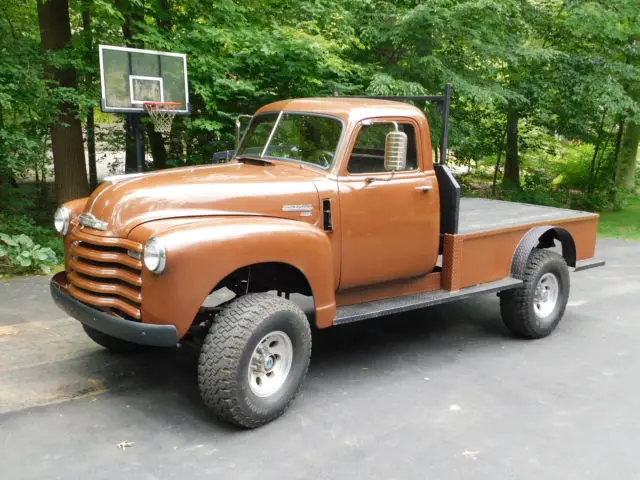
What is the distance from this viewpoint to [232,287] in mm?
4777

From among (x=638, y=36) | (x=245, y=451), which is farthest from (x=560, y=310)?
(x=638, y=36)

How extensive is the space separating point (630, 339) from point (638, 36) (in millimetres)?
10731

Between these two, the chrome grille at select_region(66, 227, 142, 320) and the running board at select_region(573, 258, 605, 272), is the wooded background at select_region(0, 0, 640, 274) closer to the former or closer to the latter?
the running board at select_region(573, 258, 605, 272)

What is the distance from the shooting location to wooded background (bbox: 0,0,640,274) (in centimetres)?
966

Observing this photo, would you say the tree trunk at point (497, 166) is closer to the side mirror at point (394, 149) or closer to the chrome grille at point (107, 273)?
the side mirror at point (394, 149)

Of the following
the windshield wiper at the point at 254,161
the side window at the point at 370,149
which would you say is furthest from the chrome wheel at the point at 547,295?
the windshield wiper at the point at 254,161

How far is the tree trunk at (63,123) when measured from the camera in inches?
396

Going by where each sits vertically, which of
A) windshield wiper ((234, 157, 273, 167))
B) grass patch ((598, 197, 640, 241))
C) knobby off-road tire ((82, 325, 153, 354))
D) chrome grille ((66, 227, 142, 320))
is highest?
windshield wiper ((234, 157, 273, 167))

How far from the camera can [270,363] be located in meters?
4.25

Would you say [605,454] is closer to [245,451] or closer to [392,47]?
[245,451]

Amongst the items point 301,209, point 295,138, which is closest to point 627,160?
point 295,138

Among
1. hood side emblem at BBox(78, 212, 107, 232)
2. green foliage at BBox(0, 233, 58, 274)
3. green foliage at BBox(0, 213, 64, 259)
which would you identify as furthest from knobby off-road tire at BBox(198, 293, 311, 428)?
green foliage at BBox(0, 213, 64, 259)

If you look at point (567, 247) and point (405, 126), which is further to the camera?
point (567, 247)

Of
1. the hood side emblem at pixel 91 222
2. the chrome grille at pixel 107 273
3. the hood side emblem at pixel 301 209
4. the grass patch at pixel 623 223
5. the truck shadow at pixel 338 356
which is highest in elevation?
the hood side emblem at pixel 301 209
